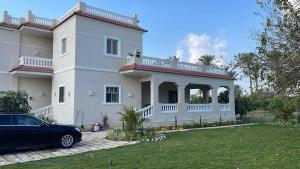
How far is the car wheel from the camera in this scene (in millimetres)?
12172

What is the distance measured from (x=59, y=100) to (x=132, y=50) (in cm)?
639

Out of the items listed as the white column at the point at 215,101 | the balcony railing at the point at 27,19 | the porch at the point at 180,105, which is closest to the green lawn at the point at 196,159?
the porch at the point at 180,105

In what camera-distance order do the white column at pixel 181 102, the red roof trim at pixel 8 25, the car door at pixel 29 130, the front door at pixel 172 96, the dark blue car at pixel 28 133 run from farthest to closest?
the front door at pixel 172 96
the white column at pixel 181 102
the red roof trim at pixel 8 25
the car door at pixel 29 130
the dark blue car at pixel 28 133

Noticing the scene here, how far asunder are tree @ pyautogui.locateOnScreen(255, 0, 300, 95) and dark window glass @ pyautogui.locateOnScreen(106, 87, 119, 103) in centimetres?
→ 1237

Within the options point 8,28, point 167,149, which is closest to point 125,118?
point 167,149

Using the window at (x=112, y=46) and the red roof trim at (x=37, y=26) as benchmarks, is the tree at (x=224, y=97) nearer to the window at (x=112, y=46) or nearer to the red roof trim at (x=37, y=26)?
the window at (x=112, y=46)

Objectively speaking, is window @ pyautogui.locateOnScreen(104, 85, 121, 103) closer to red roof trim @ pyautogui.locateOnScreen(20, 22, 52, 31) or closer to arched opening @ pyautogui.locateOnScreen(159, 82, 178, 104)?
arched opening @ pyautogui.locateOnScreen(159, 82, 178, 104)

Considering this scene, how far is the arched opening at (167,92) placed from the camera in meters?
26.5

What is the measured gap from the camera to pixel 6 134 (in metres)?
10.9

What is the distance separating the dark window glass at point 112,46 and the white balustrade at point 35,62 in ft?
15.4

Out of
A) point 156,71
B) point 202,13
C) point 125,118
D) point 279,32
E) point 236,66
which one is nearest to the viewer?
point 279,32

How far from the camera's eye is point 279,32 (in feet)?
32.6

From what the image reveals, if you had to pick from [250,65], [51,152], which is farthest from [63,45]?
[250,65]

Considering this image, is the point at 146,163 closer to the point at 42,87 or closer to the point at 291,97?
the point at 291,97
